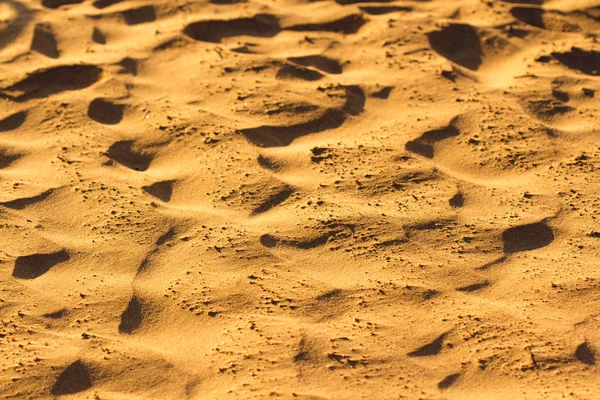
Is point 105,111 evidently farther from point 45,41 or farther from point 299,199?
point 299,199

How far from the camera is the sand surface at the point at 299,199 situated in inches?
83.5

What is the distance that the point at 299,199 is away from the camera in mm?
2629

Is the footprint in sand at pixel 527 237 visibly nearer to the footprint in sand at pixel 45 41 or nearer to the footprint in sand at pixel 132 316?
the footprint in sand at pixel 132 316

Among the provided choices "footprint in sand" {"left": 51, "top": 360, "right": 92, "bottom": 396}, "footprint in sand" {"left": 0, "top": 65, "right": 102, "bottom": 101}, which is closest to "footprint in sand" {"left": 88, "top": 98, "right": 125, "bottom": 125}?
"footprint in sand" {"left": 0, "top": 65, "right": 102, "bottom": 101}

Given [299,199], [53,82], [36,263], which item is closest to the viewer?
[36,263]

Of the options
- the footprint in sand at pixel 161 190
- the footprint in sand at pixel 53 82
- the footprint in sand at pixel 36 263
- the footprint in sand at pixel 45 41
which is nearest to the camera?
the footprint in sand at pixel 36 263

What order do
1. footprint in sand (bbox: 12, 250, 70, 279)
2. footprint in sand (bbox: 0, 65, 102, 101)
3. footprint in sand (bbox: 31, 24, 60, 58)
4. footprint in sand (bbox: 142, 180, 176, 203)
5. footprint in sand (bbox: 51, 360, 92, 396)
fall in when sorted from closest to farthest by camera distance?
footprint in sand (bbox: 51, 360, 92, 396), footprint in sand (bbox: 12, 250, 70, 279), footprint in sand (bbox: 142, 180, 176, 203), footprint in sand (bbox: 0, 65, 102, 101), footprint in sand (bbox: 31, 24, 60, 58)

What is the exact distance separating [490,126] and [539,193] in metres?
0.40

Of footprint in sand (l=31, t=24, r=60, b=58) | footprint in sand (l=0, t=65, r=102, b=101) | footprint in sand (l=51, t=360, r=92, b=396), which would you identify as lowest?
footprint in sand (l=51, t=360, r=92, b=396)

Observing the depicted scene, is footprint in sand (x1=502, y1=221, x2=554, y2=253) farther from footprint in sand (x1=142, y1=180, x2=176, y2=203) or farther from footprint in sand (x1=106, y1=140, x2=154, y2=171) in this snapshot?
footprint in sand (x1=106, y1=140, x2=154, y2=171)

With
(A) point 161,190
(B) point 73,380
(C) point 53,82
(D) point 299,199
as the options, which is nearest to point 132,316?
(B) point 73,380

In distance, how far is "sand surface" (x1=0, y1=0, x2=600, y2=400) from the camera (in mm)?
2121

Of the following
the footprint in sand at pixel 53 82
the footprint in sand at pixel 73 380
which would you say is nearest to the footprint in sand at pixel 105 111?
the footprint in sand at pixel 53 82

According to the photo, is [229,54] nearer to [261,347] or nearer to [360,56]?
[360,56]
